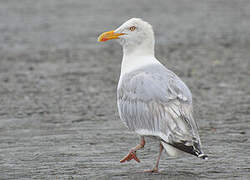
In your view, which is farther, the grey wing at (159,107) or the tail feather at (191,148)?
the grey wing at (159,107)

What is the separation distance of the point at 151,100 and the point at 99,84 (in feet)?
19.4

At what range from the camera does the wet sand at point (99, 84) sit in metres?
8.15

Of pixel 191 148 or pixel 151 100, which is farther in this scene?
pixel 151 100

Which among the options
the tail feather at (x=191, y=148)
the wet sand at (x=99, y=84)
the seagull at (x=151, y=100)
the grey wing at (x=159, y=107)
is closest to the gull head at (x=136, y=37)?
the seagull at (x=151, y=100)

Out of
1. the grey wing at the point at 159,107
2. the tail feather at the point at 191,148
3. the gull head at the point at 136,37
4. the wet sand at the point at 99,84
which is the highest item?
the gull head at the point at 136,37

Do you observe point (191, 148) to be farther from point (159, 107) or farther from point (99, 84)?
point (99, 84)

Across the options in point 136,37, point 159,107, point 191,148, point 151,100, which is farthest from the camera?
point 136,37

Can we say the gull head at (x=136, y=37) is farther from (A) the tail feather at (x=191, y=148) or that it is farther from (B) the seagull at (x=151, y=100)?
(A) the tail feather at (x=191, y=148)

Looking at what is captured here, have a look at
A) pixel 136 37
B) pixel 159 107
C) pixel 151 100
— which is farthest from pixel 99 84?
pixel 159 107

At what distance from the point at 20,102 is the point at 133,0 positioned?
14.9m

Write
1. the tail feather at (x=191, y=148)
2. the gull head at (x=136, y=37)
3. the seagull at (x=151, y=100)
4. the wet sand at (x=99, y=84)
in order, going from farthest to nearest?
the gull head at (x=136, y=37)
the wet sand at (x=99, y=84)
the seagull at (x=151, y=100)
the tail feather at (x=191, y=148)

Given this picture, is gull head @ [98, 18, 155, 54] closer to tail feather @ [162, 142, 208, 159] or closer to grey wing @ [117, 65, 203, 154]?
grey wing @ [117, 65, 203, 154]

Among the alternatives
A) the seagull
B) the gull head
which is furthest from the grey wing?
the gull head

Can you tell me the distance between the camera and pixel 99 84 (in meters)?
13.4
